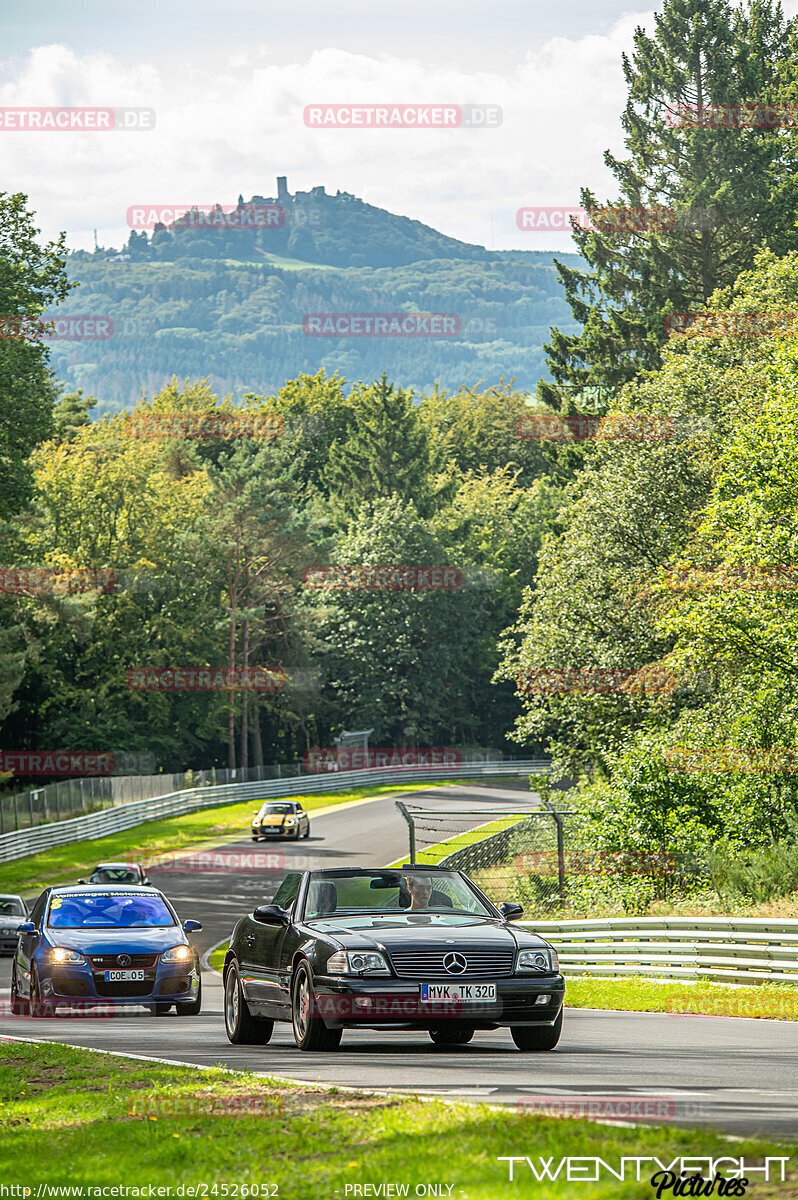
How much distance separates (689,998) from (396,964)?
7.69m

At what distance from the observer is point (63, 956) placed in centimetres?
1528

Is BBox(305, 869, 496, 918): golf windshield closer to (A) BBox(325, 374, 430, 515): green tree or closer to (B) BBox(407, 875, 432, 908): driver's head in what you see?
Answer: (B) BBox(407, 875, 432, 908): driver's head

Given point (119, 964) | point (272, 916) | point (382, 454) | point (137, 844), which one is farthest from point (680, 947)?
point (382, 454)

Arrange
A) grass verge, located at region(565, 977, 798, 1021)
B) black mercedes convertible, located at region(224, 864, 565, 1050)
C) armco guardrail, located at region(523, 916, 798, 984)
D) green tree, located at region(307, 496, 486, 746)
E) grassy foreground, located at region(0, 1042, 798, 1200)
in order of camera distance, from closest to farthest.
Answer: grassy foreground, located at region(0, 1042, 798, 1200), black mercedes convertible, located at region(224, 864, 565, 1050), grass verge, located at region(565, 977, 798, 1021), armco guardrail, located at region(523, 916, 798, 984), green tree, located at region(307, 496, 486, 746)

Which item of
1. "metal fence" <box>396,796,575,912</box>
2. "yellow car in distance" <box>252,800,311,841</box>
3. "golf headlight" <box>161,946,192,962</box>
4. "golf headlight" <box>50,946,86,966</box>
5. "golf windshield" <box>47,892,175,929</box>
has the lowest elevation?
"yellow car in distance" <box>252,800,311,841</box>

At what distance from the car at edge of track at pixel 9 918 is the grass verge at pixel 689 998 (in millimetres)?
14733

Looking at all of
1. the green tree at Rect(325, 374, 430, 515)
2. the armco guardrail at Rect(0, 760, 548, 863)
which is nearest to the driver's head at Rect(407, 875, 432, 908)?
the armco guardrail at Rect(0, 760, 548, 863)

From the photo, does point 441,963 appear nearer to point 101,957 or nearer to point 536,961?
point 536,961

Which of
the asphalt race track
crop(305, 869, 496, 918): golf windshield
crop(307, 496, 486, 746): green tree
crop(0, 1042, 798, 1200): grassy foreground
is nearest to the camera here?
crop(0, 1042, 798, 1200): grassy foreground

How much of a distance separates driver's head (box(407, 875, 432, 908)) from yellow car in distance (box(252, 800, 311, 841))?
39.9 m

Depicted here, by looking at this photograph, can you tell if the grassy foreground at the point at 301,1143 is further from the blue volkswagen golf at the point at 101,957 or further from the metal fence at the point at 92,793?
the metal fence at the point at 92,793

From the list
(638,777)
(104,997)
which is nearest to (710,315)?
(638,777)

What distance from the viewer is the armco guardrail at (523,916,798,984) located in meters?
17.4

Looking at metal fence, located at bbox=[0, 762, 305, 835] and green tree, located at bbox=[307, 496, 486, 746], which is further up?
green tree, located at bbox=[307, 496, 486, 746]
